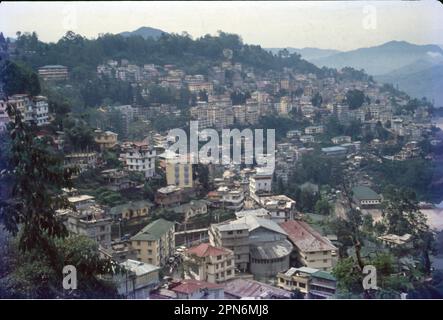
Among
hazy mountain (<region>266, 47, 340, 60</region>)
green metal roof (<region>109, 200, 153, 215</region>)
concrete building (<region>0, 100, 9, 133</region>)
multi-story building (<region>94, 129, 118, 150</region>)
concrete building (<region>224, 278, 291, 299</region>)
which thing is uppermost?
hazy mountain (<region>266, 47, 340, 60</region>)

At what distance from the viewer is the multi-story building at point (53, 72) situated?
186 inches

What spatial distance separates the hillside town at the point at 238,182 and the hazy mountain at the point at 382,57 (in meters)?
0.22

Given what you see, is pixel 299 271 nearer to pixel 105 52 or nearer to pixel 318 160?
pixel 318 160

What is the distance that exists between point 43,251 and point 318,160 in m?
2.43

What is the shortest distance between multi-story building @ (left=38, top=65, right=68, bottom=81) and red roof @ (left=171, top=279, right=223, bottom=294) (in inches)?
91.1

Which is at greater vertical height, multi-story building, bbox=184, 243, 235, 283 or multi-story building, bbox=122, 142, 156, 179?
multi-story building, bbox=122, 142, 156, 179

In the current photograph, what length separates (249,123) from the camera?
4.76 metres

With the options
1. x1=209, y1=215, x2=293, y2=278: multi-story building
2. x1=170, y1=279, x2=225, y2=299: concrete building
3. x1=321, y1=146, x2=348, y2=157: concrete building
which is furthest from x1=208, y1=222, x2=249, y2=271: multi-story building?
x1=321, y1=146, x2=348, y2=157: concrete building

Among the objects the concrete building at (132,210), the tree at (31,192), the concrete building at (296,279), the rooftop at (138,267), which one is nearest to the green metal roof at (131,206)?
the concrete building at (132,210)

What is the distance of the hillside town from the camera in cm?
367

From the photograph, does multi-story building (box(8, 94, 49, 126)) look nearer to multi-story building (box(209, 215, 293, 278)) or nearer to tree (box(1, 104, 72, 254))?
tree (box(1, 104, 72, 254))

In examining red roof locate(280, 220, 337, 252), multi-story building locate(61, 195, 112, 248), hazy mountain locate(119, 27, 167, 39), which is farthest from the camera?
hazy mountain locate(119, 27, 167, 39)

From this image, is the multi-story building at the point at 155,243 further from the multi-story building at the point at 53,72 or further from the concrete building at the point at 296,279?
the multi-story building at the point at 53,72
